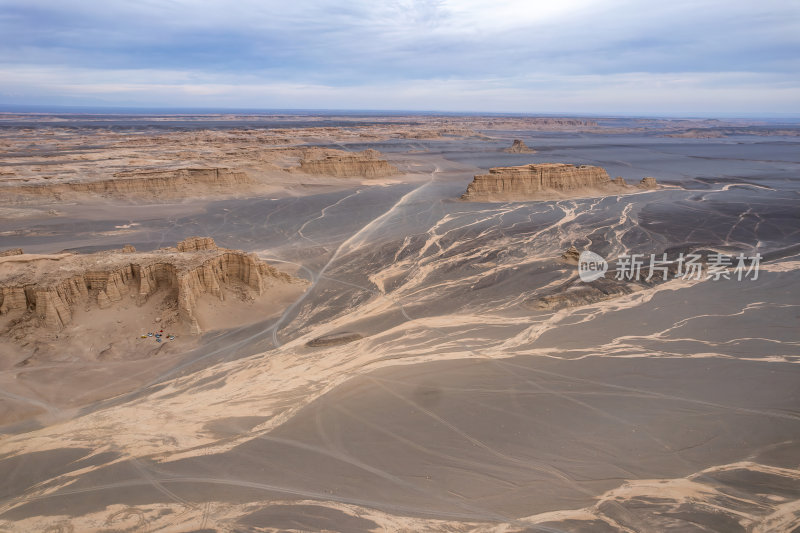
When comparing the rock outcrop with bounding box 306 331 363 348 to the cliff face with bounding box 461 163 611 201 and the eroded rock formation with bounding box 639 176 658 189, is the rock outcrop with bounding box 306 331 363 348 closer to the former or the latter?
the cliff face with bounding box 461 163 611 201

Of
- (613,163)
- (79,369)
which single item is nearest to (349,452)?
(79,369)

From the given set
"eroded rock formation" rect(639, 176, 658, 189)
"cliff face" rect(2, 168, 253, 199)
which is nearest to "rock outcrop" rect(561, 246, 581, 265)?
"eroded rock formation" rect(639, 176, 658, 189)

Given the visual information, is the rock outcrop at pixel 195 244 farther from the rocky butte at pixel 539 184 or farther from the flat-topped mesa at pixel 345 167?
the flat-topped mesa at pixel 345 167

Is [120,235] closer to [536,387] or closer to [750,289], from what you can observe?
[536,387]

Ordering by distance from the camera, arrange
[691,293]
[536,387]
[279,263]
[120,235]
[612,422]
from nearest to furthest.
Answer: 1. [612,422]
2. [536,387]
3. [691,293]
4. [279,263]
5. [120,235]

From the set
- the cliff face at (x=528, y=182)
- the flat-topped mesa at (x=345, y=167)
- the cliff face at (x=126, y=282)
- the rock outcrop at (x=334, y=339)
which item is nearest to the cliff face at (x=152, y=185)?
the flat-topped mesa at (x=345, y=167)

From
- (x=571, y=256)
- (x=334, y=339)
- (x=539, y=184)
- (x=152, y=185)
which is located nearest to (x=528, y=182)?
(x=539, y=184)
